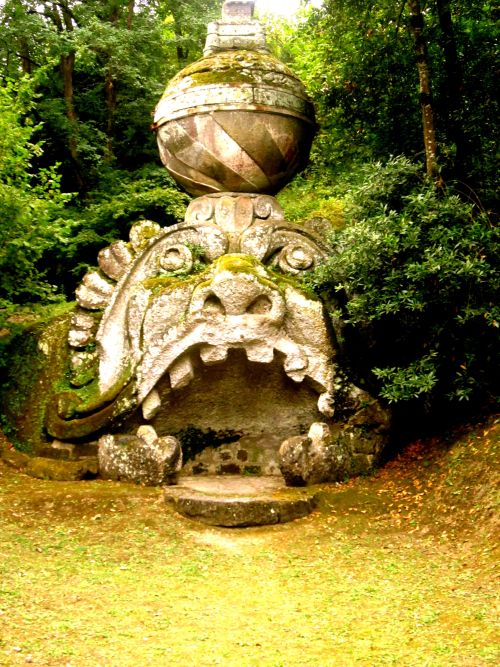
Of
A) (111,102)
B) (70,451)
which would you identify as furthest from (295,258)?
(111,102)

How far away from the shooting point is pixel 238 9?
322 inches

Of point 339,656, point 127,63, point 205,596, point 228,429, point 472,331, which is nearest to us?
point 339,656

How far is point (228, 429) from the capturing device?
7.58 meters

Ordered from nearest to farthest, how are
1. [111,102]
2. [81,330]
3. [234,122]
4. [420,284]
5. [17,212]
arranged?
1. [420,284]
2. [81,330]
3. [234,122]
4. [17,212]
5. [111,102]

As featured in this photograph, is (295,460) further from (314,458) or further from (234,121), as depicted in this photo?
(234,121)

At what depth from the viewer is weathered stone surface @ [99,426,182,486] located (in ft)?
22.0

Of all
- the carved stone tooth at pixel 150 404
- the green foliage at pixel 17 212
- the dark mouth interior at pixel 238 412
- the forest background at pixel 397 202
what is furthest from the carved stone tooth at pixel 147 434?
the green foliage at pixel 17 212

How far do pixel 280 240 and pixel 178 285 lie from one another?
1.14 m

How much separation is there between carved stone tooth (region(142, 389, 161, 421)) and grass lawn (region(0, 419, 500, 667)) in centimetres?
69

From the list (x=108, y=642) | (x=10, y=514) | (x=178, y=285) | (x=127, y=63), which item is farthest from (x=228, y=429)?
(x=127, y=63)

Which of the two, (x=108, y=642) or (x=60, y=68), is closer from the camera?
(x=108, y=642)

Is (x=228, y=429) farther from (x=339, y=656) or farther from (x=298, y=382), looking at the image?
(x=339, y=656)

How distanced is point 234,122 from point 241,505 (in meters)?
3.63

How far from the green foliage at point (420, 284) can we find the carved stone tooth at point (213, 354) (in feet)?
3.51
